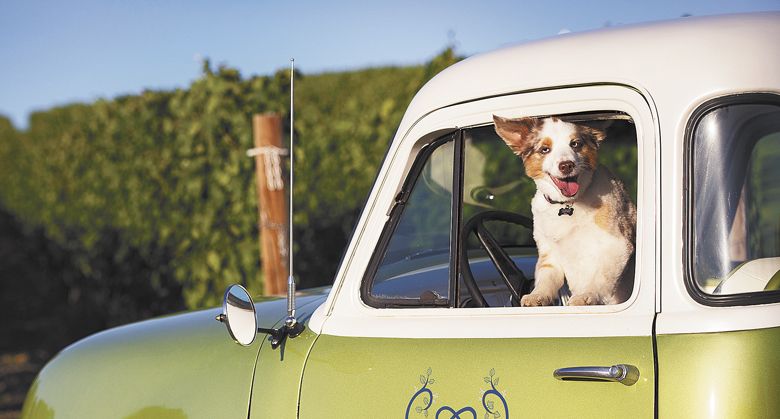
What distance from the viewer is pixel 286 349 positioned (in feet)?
9.71

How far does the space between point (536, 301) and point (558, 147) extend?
44 centimetres

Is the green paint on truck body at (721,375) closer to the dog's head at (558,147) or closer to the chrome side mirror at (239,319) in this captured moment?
the dog's head at (558,147)

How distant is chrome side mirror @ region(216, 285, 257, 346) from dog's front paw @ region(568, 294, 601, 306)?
3.10ft

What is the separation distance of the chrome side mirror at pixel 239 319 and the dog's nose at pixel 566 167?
101 cm

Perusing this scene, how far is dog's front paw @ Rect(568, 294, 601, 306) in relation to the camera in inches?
103

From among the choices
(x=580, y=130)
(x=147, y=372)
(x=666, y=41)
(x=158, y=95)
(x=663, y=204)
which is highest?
(x=158, y=95)

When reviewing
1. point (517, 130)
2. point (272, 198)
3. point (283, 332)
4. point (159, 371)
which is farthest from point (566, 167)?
point (272, 198)

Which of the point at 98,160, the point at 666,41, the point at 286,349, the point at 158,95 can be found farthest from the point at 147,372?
the point at 98,160

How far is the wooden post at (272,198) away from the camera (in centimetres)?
654

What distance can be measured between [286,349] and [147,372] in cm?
60

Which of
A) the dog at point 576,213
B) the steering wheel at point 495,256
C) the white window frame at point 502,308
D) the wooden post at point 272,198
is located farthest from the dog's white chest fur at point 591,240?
the wooden post at point 272,198

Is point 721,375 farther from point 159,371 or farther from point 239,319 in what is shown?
point 159,371

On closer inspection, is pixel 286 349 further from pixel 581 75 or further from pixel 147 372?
pixel 581 75

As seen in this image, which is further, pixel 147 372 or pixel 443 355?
pixel 147 372
